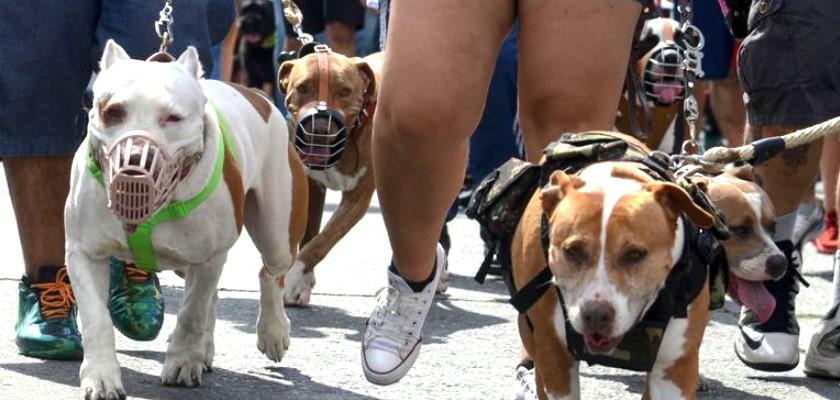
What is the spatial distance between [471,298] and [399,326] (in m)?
2.28

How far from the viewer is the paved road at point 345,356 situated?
4.71m

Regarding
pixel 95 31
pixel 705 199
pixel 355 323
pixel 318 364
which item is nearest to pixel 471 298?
pixel 355 323

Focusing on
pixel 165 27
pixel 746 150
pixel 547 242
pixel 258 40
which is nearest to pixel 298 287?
pixel 165 27

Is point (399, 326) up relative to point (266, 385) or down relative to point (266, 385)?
up

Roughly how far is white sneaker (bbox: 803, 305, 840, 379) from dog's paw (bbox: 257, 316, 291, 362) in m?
1.68

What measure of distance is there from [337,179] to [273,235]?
1.64 meters

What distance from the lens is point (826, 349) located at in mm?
5141

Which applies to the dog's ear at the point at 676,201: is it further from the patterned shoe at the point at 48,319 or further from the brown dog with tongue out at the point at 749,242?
the patterned shoe at the point at 48,319

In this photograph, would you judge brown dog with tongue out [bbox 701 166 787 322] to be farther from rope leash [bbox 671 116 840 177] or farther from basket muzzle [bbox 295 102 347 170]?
basket muzzle [bbox 295 102 347 170]

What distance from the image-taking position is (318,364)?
16.9 ft

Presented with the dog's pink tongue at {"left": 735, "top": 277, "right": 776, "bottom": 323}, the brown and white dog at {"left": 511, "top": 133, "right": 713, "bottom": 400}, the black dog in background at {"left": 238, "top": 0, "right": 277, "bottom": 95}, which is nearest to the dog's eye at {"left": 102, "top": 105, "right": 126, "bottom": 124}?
the brown and white dog at {"left": 511, "top": 133, "right": 713, "bottom": 400}

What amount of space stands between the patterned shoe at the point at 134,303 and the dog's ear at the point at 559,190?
195cm

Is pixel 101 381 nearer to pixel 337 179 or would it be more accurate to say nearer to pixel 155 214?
pixel 155 214

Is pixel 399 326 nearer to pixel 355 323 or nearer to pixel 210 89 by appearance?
pixel 210 89
